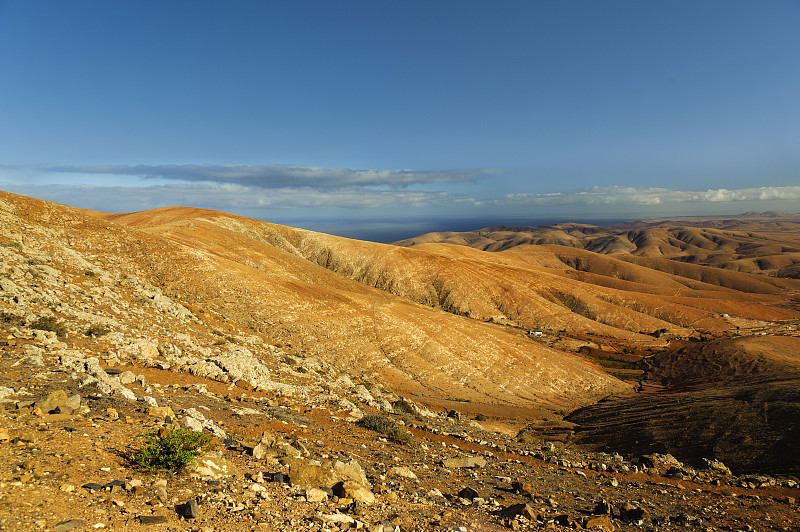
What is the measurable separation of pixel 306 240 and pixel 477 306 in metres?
33.7

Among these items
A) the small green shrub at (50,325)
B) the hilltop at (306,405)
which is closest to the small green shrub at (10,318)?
the hilltop at (306,405)

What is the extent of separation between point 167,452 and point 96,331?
9.78 meters

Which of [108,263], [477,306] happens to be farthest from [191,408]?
[477,306]

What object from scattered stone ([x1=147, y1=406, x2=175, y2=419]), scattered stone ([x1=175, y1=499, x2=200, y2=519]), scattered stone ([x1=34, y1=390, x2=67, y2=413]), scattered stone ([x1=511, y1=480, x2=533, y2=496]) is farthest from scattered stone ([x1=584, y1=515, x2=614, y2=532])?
scattered stone ([x1=34, y1=390, x2=67, y2=413])

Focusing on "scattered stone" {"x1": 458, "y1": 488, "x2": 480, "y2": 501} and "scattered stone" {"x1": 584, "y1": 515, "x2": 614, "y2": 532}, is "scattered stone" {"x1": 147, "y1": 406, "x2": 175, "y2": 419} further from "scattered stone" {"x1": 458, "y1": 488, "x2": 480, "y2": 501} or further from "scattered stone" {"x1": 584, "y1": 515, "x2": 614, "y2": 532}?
"scattered stone" {"x1": 584, "y1": 515, "x2": 614, "y2": 532}

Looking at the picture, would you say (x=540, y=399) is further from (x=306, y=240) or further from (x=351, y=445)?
(x=306, y=240)

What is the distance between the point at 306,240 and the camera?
70625 mm

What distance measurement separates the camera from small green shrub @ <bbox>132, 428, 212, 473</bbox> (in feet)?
22.0

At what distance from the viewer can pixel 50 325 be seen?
12969mm

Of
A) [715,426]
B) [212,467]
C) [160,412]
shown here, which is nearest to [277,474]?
[212,467]

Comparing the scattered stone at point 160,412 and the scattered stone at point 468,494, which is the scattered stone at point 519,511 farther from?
the scattered stone at point 160,412

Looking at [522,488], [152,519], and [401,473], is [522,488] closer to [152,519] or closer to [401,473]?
[401,473]

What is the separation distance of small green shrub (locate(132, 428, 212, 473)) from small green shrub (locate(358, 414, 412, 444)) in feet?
24.5

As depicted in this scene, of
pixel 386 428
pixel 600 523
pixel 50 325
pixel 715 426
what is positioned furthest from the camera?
pixel 715 426
